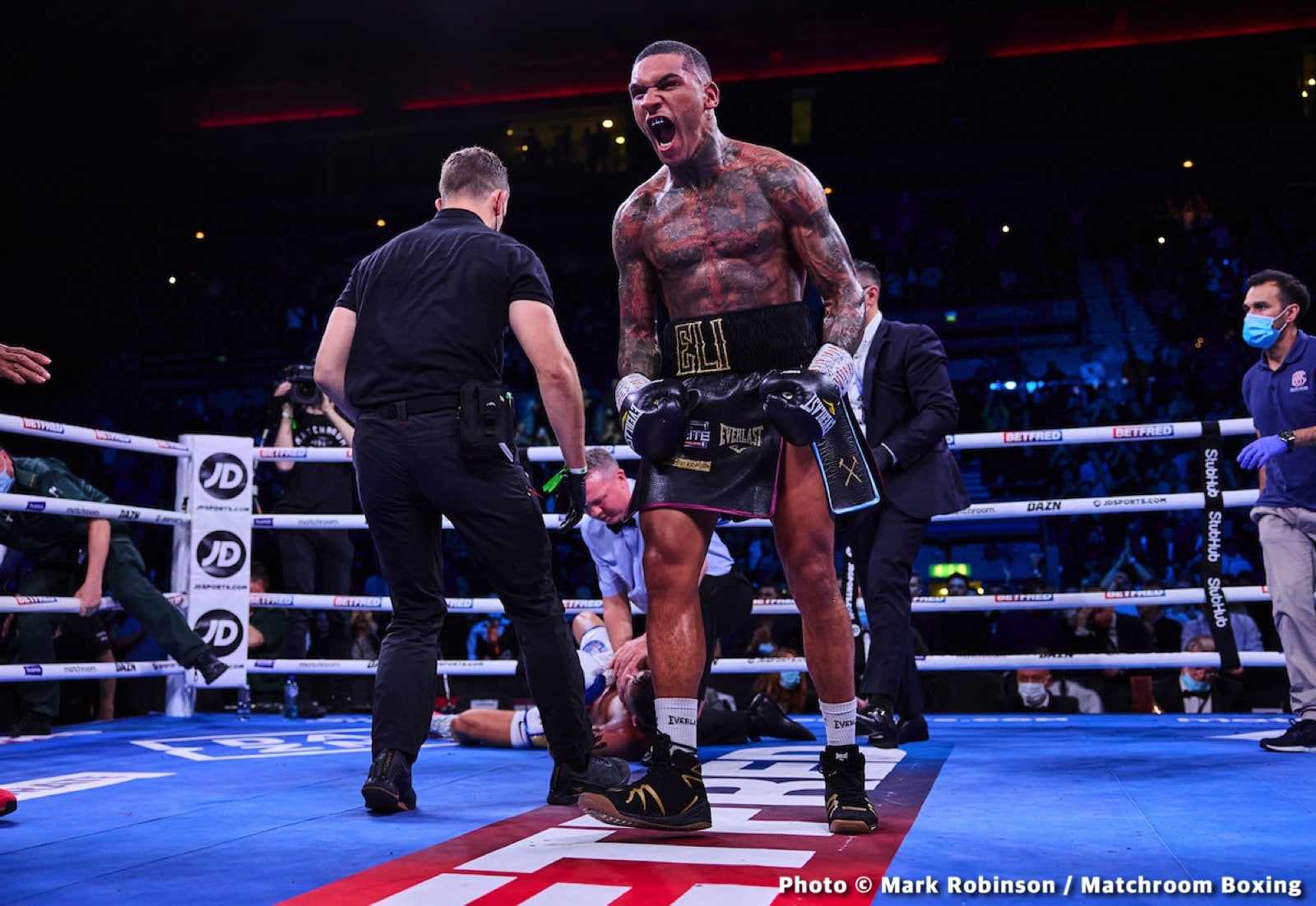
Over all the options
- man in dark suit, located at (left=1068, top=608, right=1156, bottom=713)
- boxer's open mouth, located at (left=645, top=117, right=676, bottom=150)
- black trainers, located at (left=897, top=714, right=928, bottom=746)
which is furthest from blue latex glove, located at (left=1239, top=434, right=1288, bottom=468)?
man in dark suit, located at (left=1068, top=608, right=1156, bottom=713)

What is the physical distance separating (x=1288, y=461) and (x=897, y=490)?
1170 mm

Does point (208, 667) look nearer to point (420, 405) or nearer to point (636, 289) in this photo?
point (420, 405)

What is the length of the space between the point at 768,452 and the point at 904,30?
12476 mm

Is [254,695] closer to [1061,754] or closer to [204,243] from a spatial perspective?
[1061,754]

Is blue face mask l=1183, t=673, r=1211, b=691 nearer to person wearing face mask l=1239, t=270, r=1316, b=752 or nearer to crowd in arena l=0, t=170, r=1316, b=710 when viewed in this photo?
crowd in arena l=0, t=170, r=1316, b=710

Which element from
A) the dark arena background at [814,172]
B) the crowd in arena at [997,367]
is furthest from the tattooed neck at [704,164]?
the crowd in arena at [997,367]

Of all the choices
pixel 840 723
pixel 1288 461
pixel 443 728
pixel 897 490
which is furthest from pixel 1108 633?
pixel 840 723

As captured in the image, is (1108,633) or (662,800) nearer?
(662,800)

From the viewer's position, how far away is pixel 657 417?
210 cm

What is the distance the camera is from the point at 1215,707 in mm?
5492

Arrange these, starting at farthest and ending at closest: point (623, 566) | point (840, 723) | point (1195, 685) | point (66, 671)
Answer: point (1195, 685) → point (66, 671) → point (623, 566) → point (840, 723)

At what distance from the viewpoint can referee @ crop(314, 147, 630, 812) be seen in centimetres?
236

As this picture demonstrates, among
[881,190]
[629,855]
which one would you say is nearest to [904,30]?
[881,190]

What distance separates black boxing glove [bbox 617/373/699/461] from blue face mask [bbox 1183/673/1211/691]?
191 inches
